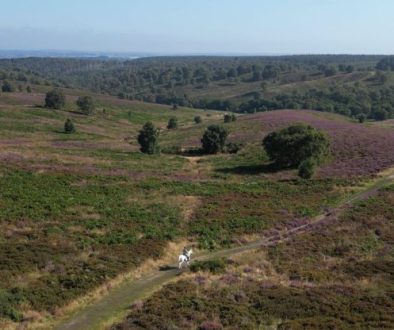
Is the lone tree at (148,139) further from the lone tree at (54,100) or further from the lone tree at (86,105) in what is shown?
the lone tree at (54,100)

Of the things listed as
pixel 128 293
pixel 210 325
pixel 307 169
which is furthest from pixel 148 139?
pixel 210 325

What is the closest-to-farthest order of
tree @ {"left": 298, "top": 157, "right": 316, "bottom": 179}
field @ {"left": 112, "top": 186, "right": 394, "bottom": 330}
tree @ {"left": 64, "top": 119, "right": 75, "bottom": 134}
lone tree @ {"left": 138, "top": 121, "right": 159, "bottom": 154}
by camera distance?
1. field @ {"left": 112, "top": 186, "right": 394, "bottom": 330}
2. tree @ {"left": 298, "top": 157, "right": 316, "bottom": 179}
3. lone tree @ {"left": 138, "top": 121, "right": 159, "bottom": 154}
4. tree @ {"left": 64, "top": 119, "right": 75, "bottom": 134}

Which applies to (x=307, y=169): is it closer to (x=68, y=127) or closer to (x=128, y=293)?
(x=128, y=293)

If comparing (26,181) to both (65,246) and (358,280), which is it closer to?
(65,246)

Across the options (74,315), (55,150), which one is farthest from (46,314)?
(55,150)

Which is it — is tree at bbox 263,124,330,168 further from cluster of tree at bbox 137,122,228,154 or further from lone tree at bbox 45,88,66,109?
lone tree at bbox 45,88,66,109

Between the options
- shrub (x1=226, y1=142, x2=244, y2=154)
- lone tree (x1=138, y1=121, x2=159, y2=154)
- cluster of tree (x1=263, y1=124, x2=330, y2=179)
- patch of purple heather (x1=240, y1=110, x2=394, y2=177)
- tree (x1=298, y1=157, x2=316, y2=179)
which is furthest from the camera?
shrub (x1=226, y1=142, x2=244, y2=154)

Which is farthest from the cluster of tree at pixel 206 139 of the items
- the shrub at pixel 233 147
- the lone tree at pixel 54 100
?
the lone tree at pixel 54 100

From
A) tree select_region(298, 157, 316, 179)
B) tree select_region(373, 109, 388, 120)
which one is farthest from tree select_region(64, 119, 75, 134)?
tree select_region(373, 109, 388, 120)
